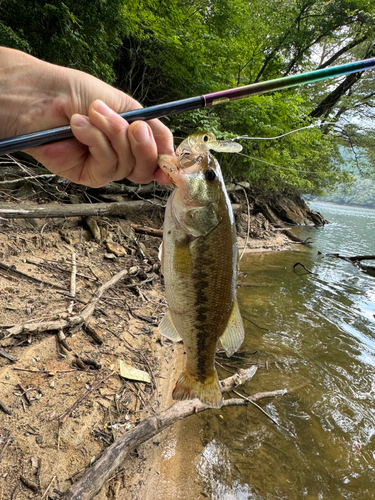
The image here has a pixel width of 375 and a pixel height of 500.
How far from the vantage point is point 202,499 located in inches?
118

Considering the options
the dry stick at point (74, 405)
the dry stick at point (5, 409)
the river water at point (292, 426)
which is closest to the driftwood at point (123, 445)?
the river water at point (292, 426)

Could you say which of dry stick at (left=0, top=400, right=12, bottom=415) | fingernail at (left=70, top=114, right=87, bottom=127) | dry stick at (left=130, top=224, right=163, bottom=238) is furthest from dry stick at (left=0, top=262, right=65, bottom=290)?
dry stick at (left=130, top=224, right=163, bottom=238)

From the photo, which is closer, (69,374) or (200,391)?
(200,391)

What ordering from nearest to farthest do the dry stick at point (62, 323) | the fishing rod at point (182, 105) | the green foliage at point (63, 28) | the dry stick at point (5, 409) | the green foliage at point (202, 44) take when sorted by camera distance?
1. the fishing rod at point (182, 105)
2. the dry stick at point (5, 409)
3. the dry stick at point (62, 323)
4. the green foliage at point (63, 28)
5. the green foliage at point (202, 44)

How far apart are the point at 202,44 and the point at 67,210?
22.3 feet

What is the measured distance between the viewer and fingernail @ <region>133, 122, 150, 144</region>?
1546 millimetres

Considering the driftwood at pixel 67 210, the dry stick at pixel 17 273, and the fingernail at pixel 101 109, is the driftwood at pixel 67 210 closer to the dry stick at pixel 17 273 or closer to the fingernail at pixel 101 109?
the dry stick at pixel 17 273

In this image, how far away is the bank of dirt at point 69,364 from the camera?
264 centimetres

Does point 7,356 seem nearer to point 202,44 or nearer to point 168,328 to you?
point 168,328

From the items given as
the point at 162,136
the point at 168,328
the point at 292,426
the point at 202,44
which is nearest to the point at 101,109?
the point at 162,136

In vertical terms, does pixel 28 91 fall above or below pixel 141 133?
above

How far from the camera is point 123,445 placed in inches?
113

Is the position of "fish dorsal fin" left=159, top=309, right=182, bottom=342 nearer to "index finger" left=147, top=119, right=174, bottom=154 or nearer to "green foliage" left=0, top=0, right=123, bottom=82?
"index finger" left=147, top=119, right=174, bottom=154

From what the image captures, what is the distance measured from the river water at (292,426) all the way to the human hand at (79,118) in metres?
3.29
